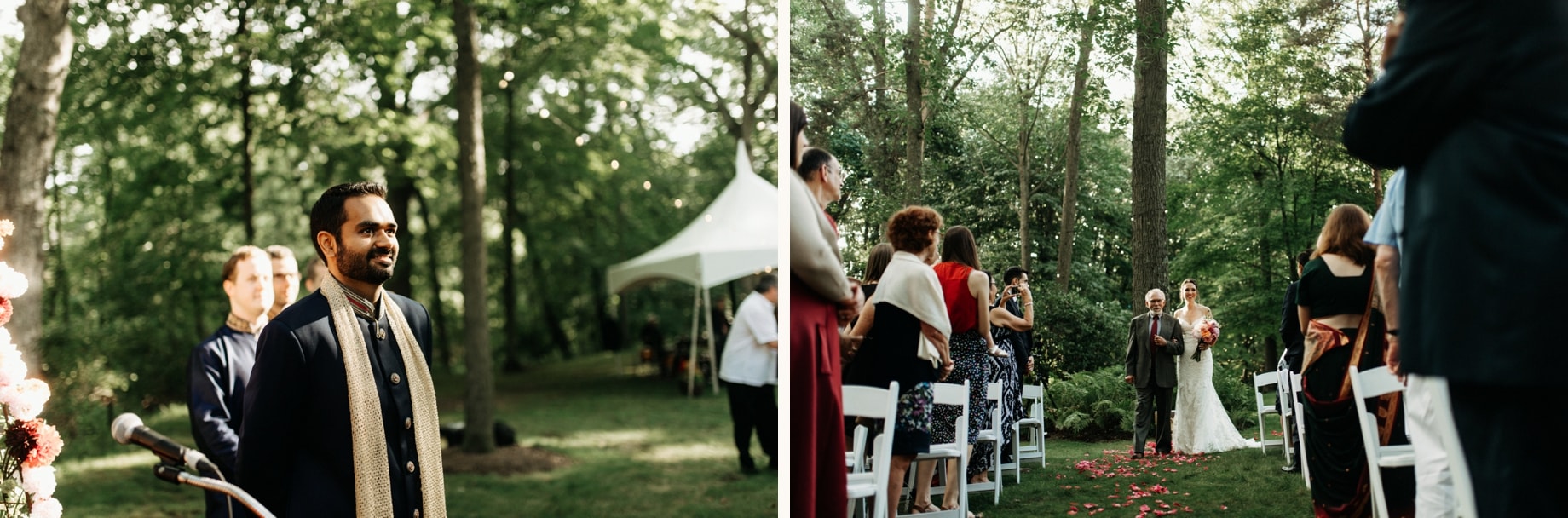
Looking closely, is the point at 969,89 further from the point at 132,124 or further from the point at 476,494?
the point at 132,124

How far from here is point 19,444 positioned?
2.41m

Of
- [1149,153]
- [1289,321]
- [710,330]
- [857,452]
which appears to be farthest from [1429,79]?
[710,330]

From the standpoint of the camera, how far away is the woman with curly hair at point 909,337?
11.1 feet

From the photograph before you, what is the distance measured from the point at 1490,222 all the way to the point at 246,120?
12.1 metres

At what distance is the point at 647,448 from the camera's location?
1197 centimetres

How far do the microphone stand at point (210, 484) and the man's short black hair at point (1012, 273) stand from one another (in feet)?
7.13

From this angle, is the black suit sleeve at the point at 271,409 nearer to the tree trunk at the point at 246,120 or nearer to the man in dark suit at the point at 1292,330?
the man in dark suit at the point at 1292,330

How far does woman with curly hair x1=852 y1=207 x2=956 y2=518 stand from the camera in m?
3.38

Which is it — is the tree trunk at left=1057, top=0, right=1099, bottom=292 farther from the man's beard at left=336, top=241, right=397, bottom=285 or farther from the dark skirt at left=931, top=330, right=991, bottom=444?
the man's beard at left=336, top=241, right=397, bottom=285

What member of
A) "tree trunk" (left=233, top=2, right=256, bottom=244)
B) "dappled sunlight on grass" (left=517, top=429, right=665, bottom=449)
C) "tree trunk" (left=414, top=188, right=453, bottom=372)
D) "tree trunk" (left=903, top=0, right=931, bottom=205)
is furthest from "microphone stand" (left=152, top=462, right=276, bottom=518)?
"tree trunk" (left=414, top=188, right=453, bottom=372)

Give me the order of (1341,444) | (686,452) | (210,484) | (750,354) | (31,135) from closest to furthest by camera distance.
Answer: (210,484)
(1341,444)
(31,135)
(750,354)
(686,452)

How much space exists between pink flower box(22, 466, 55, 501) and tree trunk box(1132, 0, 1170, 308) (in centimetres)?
283

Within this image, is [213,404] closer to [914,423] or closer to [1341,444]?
[914,423]

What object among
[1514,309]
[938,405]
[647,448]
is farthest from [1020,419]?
[647,448]
